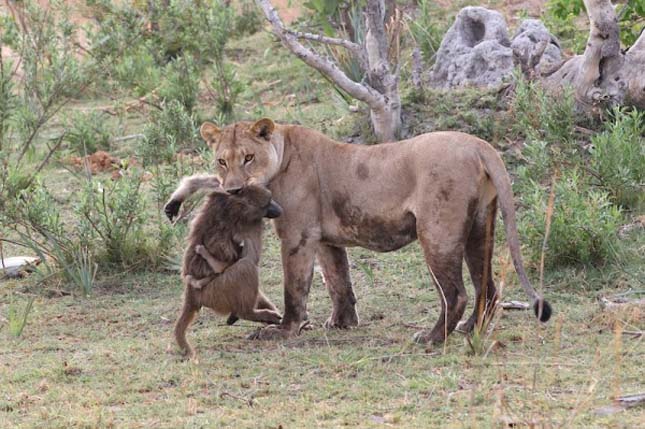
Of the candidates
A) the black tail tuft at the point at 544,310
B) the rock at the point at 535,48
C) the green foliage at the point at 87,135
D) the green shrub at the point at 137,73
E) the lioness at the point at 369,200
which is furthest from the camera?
the green shrub at the point at 137,73

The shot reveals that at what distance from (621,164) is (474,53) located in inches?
130

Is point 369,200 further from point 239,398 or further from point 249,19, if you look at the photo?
point 249,19

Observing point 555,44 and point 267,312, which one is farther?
point 555,44

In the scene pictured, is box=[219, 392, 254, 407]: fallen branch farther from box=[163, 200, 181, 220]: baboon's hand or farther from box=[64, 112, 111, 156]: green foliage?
box=[64, 112, 111, 156]: green foliage

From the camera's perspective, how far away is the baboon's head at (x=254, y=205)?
22.0 feet

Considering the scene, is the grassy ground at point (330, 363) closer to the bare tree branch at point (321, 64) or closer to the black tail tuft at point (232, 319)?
the black tail tuft at point (232, 319)

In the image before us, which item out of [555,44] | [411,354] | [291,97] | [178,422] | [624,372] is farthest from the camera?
[291,97]

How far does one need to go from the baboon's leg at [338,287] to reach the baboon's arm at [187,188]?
0.80 m

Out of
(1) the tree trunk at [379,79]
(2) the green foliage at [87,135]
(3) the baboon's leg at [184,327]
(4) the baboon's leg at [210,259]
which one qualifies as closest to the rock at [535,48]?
→ (1) the tree trunk at [379,79]

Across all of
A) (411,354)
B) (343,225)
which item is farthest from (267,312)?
(411,354)

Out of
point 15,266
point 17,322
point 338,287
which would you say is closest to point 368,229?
point 338,287

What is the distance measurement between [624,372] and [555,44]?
6.43m

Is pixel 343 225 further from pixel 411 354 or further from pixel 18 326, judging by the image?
pixel 18 326

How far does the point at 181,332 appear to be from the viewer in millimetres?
6449
